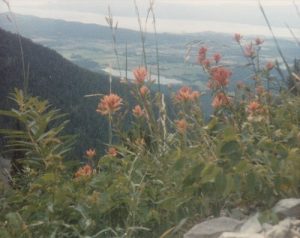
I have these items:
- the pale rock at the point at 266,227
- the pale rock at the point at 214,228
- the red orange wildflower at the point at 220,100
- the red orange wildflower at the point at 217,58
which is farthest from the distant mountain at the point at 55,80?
the pale rock at the point at 266,227

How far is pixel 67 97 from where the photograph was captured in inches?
1736


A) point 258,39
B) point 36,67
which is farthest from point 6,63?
point 258,39

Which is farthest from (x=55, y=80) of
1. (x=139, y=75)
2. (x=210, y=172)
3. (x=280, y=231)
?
(x=280, y=231)

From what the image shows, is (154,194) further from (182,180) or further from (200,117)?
(200,117)

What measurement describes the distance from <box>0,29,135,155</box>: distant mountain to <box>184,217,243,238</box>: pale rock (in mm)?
31392

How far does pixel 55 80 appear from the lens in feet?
159

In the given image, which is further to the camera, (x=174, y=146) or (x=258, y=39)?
(x=258, y=39)

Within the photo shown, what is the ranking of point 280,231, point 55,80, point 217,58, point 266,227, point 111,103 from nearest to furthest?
1. point 280,231
2. point 266,227
3. point 111,103
4. point 217,58
5. point 55,80

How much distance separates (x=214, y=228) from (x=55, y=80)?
47.2m

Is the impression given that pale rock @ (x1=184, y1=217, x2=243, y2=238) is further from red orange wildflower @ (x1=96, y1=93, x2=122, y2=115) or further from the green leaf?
red orange wildflower @ (x1=96, y1=93, x2=122, y2=115)

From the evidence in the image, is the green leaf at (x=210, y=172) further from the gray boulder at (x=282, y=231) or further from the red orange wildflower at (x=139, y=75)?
the red orange wildflower at (x=139, y=75)

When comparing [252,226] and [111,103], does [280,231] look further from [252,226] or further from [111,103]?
[111,103]

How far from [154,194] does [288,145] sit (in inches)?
22.7

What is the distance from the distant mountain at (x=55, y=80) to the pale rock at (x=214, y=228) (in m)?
31.4
